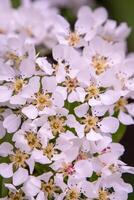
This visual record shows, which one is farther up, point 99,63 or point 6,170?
point 99,63

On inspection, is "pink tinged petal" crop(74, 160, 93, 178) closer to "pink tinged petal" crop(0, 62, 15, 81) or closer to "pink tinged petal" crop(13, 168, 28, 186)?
Result: "pink tinged petal" crop(13, 168, 28, 186)

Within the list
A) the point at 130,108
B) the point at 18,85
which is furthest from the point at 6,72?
the point at 130,108

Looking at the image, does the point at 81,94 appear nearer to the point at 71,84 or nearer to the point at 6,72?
the point at 71,84

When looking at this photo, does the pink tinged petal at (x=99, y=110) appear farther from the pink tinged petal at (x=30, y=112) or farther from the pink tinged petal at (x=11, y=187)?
the pink tinged petal at (x=11, y=187)

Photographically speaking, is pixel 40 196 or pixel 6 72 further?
pixel 6 72

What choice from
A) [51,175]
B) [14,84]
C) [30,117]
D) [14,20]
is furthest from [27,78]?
[14,20]

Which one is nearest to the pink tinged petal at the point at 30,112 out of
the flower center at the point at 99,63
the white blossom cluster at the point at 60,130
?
the white blossom cluster at the point at 60,130

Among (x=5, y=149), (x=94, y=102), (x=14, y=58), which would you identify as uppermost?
(x=14, y=58)
